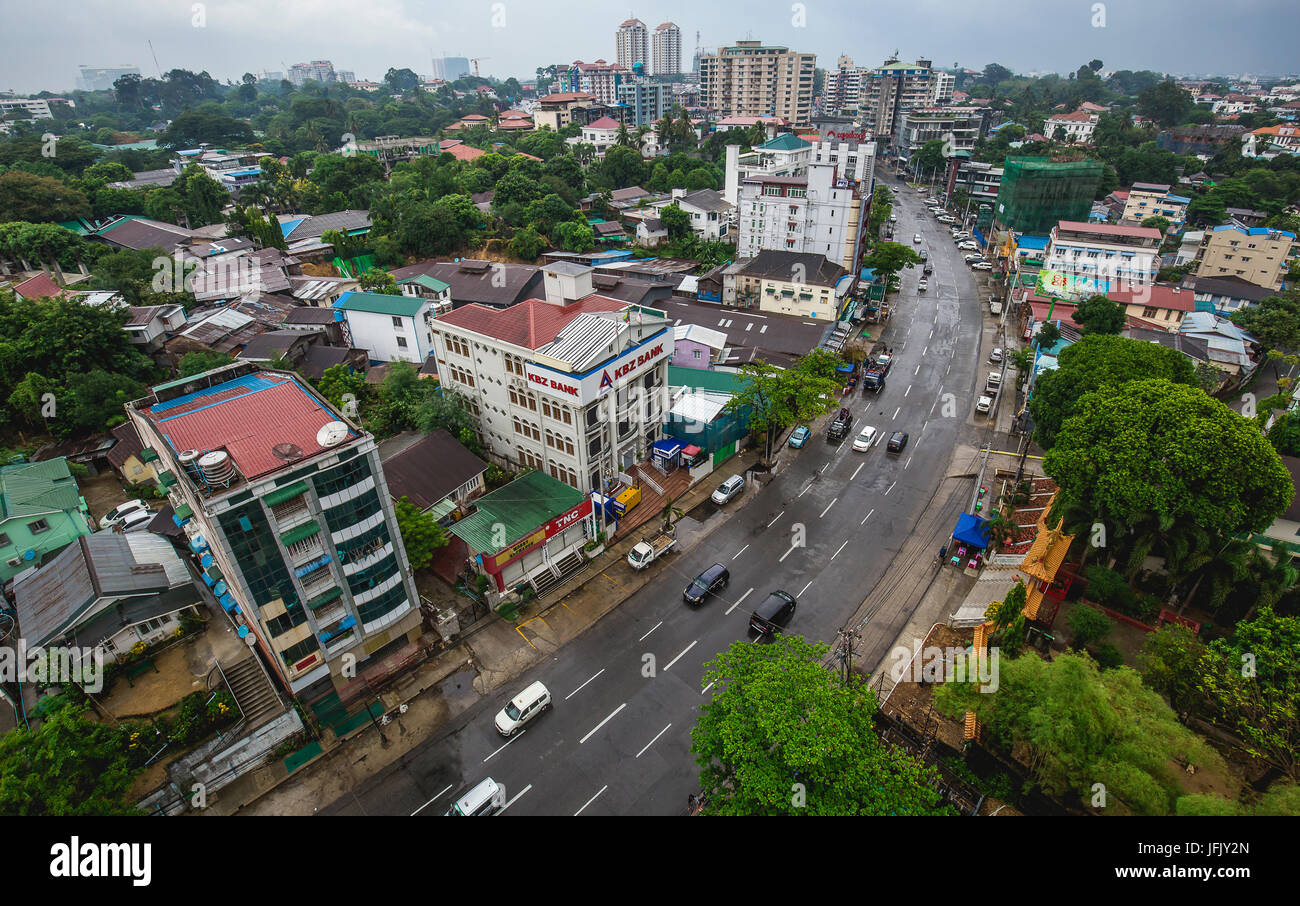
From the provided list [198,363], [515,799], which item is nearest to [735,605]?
[515,799]

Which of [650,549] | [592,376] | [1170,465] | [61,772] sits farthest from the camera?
[650,549]

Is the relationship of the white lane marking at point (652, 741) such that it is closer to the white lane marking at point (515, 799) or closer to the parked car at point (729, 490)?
the white lane marking at point (515, 799)

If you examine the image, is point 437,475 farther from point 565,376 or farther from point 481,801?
point 481,801

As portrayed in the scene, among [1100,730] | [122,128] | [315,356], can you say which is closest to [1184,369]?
[1100,730]

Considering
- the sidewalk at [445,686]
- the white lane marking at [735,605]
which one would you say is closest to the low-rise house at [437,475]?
the sidewalk at [445,686]

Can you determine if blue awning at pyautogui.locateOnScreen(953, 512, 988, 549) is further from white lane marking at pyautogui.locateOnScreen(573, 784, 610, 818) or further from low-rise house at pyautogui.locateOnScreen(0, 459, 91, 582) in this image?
low-rise house at pyautogui.locateOnScreen(0, 459, 91, 582)

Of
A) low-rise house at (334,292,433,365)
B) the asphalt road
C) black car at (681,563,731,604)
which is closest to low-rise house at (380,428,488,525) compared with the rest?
the asphalt road

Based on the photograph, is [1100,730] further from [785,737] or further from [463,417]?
[463,417]
